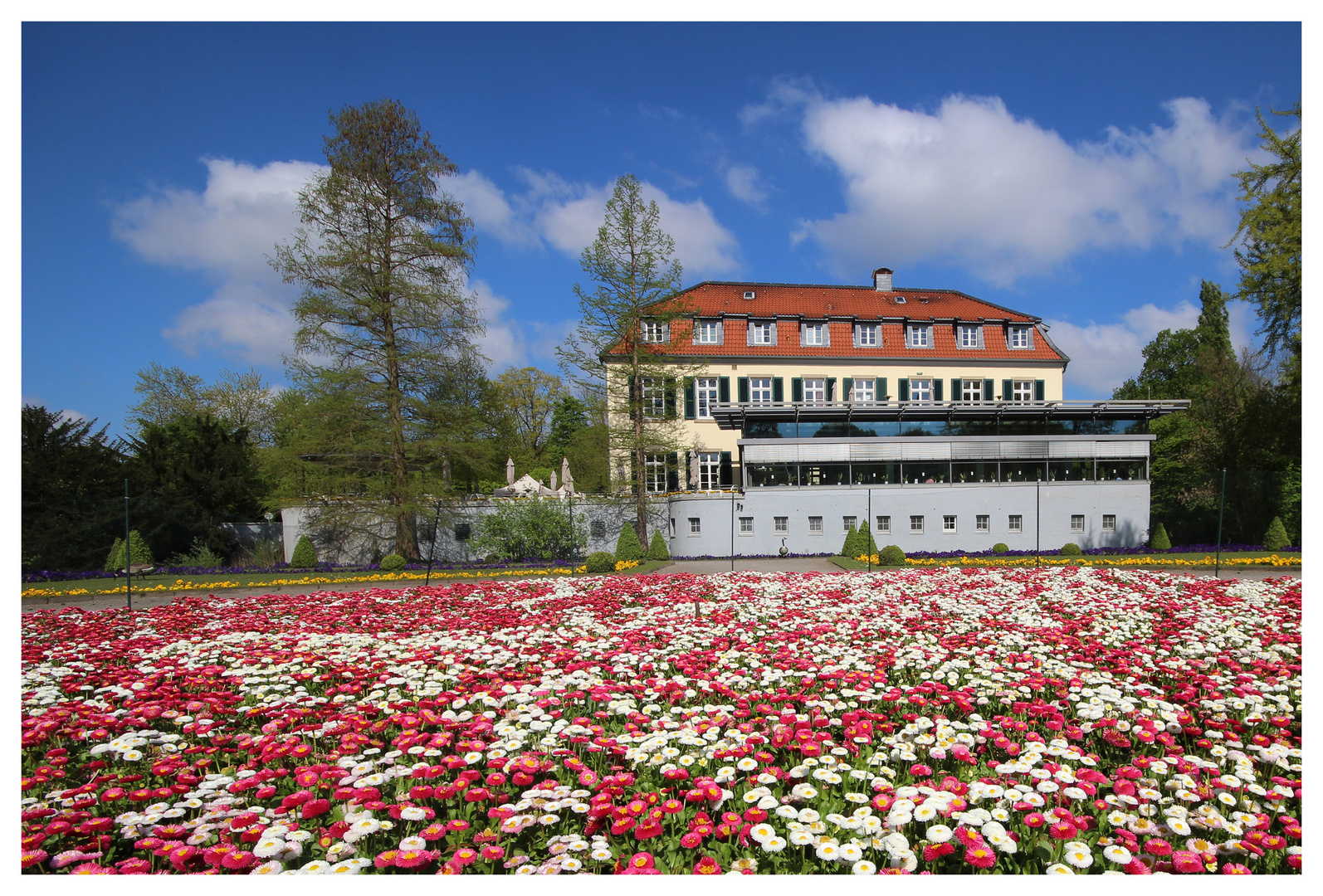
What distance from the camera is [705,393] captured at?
36.5 meters

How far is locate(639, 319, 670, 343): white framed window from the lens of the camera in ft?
85.7

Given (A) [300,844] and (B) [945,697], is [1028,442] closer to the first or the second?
(B) [945,697]

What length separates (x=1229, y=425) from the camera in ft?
104

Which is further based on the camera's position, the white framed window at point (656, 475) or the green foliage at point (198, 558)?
the white framed window at point (656, 475)

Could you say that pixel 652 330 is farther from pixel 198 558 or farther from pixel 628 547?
pixel 198 558

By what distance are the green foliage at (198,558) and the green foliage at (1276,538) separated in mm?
40949

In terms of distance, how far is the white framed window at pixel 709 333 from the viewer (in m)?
36.8

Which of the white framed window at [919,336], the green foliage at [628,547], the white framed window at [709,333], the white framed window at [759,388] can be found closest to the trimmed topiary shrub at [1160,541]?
the white framed window at [919,336]

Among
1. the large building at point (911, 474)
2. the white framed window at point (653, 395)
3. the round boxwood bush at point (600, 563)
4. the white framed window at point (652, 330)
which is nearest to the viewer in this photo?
the round boxwood bush at point (600, 563)

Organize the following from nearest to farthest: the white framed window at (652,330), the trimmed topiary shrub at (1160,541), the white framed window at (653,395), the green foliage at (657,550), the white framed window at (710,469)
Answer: the green foliage at (657,550) → the trimmed topiary shrub at (1160,541) → the white framed window at (653,395) → the white framed window at (652,330) → the white framed window at (710,469)

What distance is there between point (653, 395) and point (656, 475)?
655 cm

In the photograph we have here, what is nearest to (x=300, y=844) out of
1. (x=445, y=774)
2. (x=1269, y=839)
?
(x=445, y=774)

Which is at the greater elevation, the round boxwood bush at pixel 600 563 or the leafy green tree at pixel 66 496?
the leafy green tree at pixel 66 496

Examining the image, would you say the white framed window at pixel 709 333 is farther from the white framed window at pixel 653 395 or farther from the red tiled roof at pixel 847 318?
the white framed window at pixel 653 395
